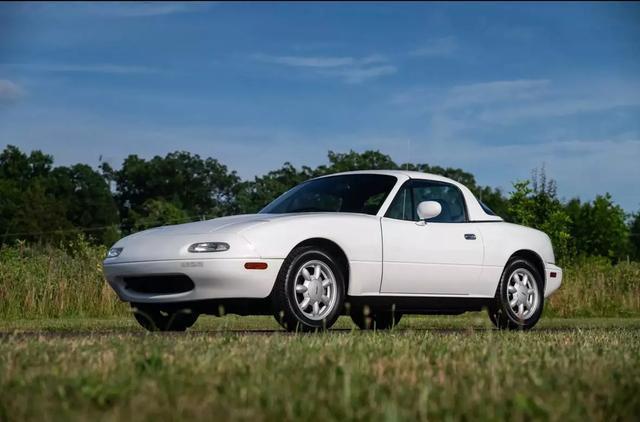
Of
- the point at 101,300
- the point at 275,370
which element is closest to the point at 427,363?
the point at 275,370

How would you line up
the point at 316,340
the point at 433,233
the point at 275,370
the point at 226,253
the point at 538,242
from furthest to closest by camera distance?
1. the point at 538,242
2. the point at 433,233
3. the point at 226,253
4. the point at 316,340
5. the point at 275,370

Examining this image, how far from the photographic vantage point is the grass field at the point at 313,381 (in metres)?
3.81

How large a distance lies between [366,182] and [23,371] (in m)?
5.86

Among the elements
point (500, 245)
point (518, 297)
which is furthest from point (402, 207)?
point (518, 297)

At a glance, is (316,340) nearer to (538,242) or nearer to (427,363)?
(427,363)

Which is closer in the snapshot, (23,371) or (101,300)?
(23,371)

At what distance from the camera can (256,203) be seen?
82.2m

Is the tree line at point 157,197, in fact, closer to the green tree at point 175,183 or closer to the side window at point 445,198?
the green tree at point 175,183

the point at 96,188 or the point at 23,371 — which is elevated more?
the point at 96,188

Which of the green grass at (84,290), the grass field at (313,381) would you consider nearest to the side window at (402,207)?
the grass field at (313,381)

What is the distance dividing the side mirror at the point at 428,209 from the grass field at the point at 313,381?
3.47 metres

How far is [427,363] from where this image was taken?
540 centimetres

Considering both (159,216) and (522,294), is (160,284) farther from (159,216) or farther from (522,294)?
(159,216)

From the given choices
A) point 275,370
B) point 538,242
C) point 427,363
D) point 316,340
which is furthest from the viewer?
point 538,242
